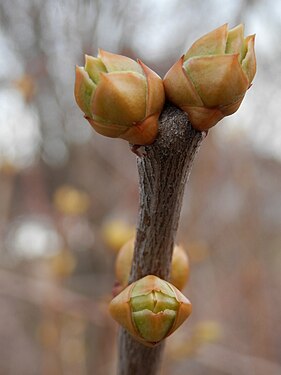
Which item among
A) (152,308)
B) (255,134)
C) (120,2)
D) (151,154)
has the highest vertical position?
(120,2)

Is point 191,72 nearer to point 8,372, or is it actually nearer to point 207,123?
point 207,123

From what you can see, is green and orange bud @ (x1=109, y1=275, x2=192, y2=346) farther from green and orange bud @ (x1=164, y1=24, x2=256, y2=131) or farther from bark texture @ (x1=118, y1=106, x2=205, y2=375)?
green and orange bud @ (x1=164, y1=24, x2=256, y2=131)

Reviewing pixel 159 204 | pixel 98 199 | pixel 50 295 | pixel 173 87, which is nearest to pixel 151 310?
pixel 159 204

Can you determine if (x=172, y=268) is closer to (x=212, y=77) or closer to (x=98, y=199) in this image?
(x=212, y=77)

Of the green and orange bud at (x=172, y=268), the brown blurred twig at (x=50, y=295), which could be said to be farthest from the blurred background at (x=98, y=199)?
the green and orange bud at (x=172, y=268)

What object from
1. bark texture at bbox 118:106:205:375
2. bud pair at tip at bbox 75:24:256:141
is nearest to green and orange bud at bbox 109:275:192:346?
bark texture at bbox 118:106:205:375

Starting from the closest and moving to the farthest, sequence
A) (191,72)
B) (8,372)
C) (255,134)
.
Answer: (191,72) < (255,134) < (8,372)

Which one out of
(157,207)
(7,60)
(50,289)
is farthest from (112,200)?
(157,207)
